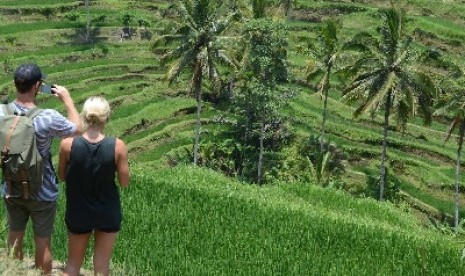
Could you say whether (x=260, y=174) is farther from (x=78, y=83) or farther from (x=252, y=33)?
(x=78, y=83)

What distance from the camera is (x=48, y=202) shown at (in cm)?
576

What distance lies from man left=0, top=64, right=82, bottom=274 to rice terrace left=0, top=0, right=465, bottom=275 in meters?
2.51

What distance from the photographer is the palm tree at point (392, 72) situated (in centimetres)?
2619

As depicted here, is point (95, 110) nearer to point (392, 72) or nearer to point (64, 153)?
point (64, 153)

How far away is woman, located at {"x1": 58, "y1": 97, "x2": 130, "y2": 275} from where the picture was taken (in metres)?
5.26

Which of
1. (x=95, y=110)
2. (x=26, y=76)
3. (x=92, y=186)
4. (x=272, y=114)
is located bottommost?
(x=272, y=114)

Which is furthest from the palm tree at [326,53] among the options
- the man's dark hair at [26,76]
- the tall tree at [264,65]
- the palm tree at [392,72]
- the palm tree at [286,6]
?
the man's dark hair at [26,76]

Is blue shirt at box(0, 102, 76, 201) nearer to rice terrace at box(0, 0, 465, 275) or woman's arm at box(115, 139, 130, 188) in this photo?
woman's arm at box(115, 139, 130, 188)

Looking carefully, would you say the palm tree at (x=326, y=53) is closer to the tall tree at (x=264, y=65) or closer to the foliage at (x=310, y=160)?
the foliage at (x=310, y=160)

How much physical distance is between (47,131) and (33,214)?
857mm

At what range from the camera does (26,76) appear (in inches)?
219

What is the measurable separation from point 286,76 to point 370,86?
20.0ft

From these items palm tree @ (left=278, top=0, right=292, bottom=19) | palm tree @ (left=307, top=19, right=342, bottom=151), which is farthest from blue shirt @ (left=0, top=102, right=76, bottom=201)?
palm tree @ (left=278, top=0, right=292, bottom=19)

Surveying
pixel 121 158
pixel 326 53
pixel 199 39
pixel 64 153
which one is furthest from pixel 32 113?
pixel 326 53
